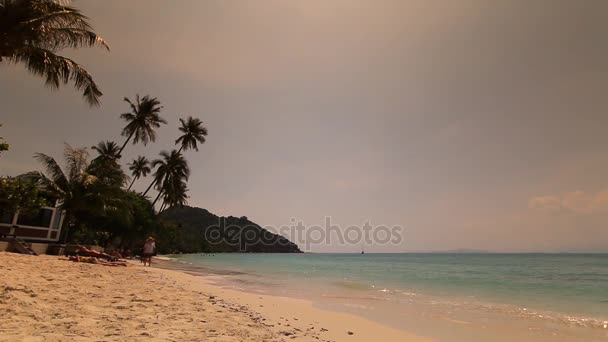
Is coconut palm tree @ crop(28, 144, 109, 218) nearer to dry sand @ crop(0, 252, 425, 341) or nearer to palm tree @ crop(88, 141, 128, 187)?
palm tree @ crop(88, 141, 128, 187)

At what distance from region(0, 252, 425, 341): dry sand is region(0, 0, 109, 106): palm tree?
5.81 meters

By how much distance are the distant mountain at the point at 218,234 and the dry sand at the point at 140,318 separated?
2816 inches

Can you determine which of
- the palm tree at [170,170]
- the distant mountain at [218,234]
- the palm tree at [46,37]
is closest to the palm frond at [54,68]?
the palm tree at [46,37]

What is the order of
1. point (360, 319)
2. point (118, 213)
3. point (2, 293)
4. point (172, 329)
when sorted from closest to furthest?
point (172, 329) < point (2, 293) < point (360, 319) < point (118, 213)

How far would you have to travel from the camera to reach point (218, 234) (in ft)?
371

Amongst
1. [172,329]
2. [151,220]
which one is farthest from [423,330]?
[151,220]

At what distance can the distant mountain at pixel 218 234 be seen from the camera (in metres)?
87.2

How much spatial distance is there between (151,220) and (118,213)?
831 centimetres

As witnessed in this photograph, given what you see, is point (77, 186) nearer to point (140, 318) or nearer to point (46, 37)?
point (46, 37)

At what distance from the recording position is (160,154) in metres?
32.7

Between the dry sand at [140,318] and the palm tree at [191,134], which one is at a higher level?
the palm tree at [191,134]

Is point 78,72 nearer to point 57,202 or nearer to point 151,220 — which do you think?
point 57,202

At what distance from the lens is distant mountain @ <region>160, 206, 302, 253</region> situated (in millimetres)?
87175

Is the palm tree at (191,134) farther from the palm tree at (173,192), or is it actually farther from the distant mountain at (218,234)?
the distant mountain at (218,234)
